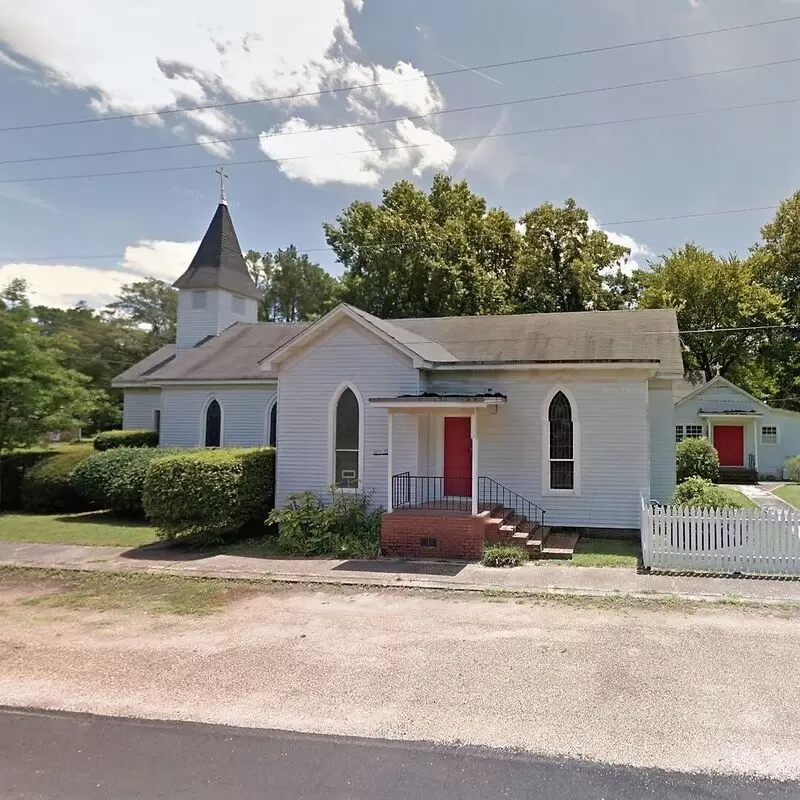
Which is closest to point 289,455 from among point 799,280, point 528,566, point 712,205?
point 528,566

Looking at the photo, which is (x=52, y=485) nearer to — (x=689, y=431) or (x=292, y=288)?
(x=689, y=431)

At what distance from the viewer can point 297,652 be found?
6895mm

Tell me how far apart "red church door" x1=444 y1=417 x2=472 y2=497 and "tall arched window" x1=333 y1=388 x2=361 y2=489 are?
2.21 meters

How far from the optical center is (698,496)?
1408cm

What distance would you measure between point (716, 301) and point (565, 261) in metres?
8.78

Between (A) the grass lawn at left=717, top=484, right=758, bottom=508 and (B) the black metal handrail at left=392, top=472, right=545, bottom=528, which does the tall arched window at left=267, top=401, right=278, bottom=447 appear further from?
(A) the grass lawn at left=717, top=484, right=758, bottom=508

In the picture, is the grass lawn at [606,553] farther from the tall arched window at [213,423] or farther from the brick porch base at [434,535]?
the tall arched window at [213,423]

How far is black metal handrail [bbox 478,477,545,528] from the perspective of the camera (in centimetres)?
1407

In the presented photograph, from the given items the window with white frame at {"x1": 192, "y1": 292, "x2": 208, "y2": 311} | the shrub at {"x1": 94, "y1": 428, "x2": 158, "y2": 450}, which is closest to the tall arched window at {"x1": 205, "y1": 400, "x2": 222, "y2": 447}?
the shrub at {"x1": 94, "y1": 428, "x2": 158, "y2": 450}

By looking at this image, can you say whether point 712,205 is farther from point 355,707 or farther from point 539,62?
point 355,707

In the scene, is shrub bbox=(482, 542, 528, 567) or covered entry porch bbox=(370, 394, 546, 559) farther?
covered entry porch bbox=(370, 394, 546, 559)

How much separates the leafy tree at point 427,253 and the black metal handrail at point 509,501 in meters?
19.9

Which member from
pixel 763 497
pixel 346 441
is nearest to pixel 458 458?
pixel 346 441

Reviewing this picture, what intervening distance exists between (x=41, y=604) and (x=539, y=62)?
13.1 metres
